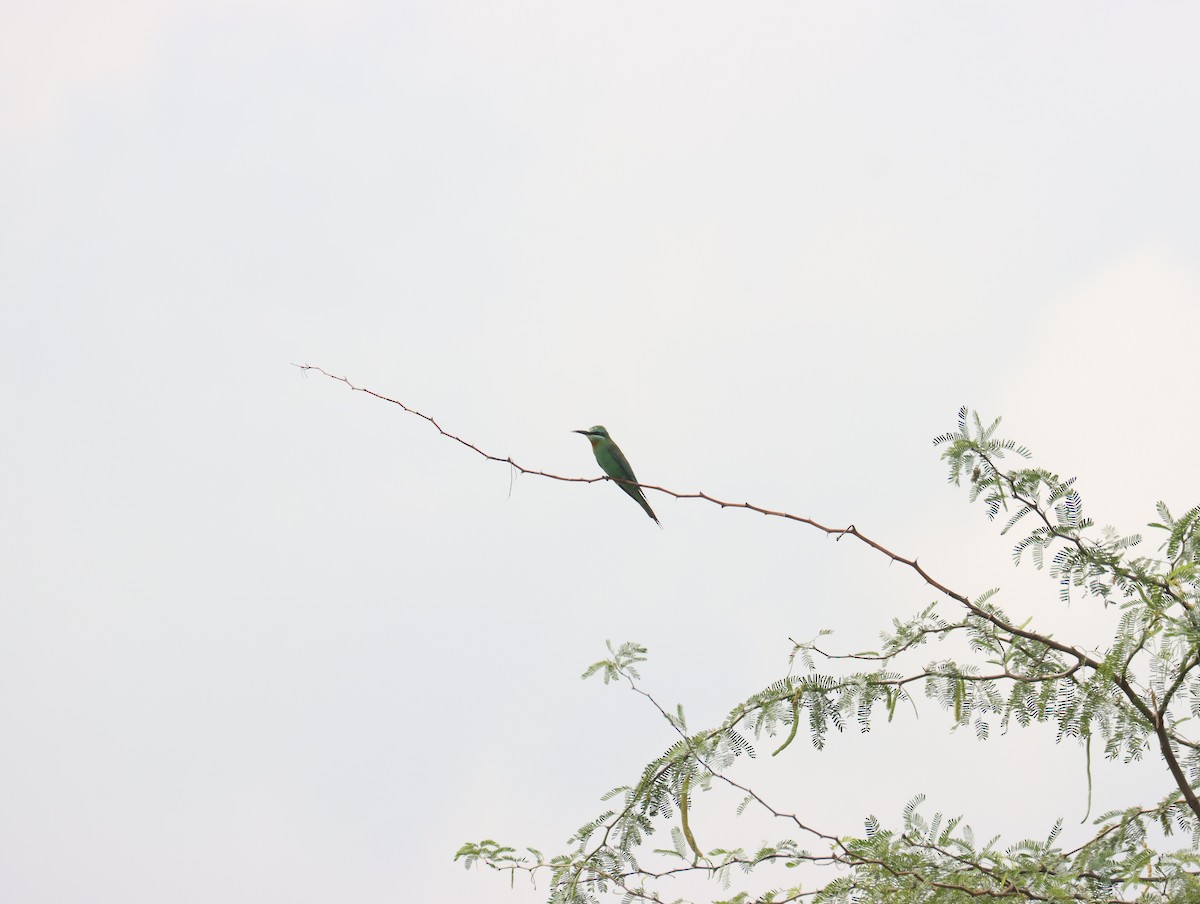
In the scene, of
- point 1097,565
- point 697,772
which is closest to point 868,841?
point 697,772

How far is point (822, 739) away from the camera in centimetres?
489

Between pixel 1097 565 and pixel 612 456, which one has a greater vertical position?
pixel 612 456

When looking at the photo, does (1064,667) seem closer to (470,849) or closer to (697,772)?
(697,772)

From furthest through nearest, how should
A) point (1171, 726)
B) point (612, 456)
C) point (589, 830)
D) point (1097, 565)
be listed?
1. point (612, 456)
2. point (589, 830)
3. point (1171, 726)
4. point (1097, 565)

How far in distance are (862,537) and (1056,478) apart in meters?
0.89

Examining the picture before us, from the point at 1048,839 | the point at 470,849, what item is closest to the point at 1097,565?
the point at 1048,839

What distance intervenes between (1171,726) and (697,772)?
183cm

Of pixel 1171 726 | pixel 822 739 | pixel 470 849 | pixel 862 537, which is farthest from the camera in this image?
pixel 470 849

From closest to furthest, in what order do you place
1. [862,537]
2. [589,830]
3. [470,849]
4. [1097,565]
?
[862,537]
[1097,565]
[589,830]
[470,849]

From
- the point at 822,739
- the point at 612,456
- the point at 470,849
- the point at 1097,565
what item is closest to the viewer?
the point at 1097,565

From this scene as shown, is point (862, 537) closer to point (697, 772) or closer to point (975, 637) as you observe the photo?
point (975, 637)

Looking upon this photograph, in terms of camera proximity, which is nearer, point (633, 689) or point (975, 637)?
point (975, 637)

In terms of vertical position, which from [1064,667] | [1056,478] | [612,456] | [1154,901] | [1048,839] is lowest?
[1154,901]

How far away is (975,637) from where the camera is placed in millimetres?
4887
